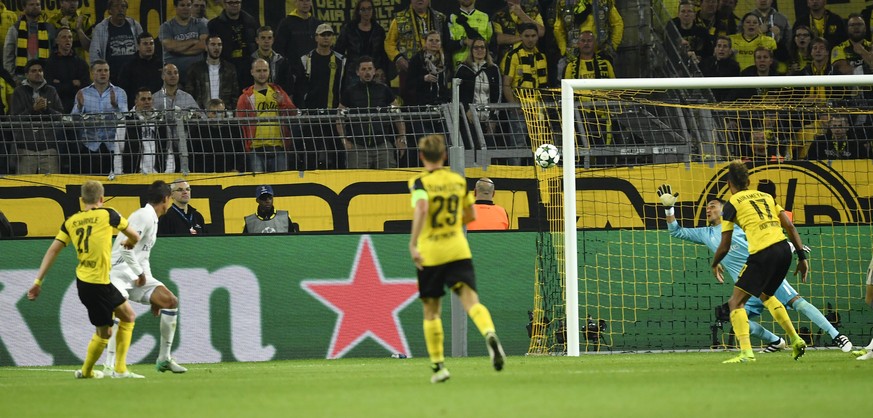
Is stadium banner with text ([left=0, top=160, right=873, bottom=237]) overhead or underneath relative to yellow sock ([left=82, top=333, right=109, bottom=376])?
overhead

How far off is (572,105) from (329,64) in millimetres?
5342

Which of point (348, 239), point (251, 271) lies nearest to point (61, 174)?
point (251, 271)

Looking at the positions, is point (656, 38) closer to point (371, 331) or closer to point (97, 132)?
point (371, 331)

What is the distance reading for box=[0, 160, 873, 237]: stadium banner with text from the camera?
15.3 meters

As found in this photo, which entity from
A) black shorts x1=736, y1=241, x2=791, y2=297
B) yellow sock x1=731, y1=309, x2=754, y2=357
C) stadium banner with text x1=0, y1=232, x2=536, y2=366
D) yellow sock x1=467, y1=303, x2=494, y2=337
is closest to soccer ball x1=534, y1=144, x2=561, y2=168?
stadium banner with text x1=0, y1=232, x2=536, y2=366

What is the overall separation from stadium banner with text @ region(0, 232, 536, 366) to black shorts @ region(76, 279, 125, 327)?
12.7ft

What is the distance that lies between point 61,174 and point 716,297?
27.1 feet

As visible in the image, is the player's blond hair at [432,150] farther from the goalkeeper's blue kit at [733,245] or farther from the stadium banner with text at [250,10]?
the stadium banner with text at [250,10]

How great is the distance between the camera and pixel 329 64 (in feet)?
59.2

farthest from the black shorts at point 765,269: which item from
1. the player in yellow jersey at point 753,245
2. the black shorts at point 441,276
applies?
the black shorts at point 441,276

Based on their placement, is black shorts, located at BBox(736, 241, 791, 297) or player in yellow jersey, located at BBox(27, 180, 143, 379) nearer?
player in yellow jersey, located at BBox(27, 180, 143, 379)

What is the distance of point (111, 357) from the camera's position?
39.9ft

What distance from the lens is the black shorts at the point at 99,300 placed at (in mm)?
10805

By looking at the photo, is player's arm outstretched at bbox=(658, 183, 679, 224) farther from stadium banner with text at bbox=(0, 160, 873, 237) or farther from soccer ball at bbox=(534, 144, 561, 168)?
soccer ball at bbox=(534, 144, 561, 168)
